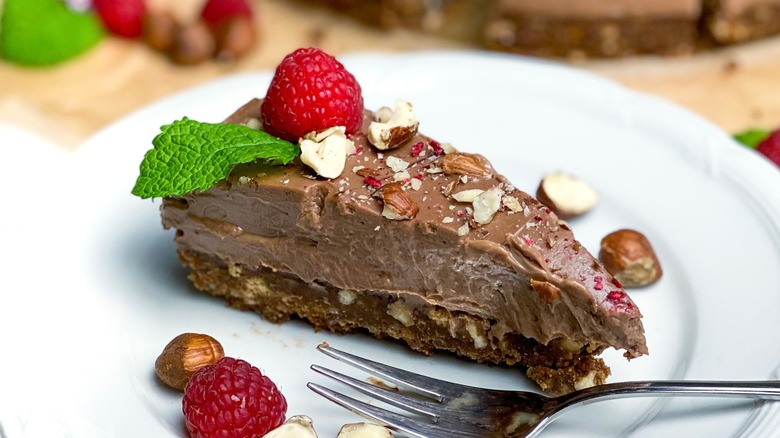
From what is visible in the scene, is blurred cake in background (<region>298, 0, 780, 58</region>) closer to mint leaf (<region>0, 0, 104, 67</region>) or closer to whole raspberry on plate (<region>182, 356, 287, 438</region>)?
mint leaf (<region>0, 0, 104, 67</region>)

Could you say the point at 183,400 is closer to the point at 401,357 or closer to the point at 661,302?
the point at 401,357

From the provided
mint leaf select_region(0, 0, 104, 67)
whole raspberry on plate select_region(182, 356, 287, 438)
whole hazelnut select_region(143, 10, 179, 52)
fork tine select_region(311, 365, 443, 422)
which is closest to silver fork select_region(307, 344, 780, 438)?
fork tine select_region(311, 365, 443, 422)

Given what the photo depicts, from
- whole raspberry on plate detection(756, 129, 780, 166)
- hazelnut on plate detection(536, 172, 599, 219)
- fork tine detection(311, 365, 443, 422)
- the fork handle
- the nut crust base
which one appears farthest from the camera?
whole raspberry on plate detection(756, 129, 780, 166)

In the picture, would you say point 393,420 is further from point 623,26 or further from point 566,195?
point 623,26

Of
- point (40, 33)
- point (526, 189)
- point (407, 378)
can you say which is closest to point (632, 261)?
point (526, 189)

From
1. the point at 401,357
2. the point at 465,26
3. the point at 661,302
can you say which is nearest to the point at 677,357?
the point at 661,302

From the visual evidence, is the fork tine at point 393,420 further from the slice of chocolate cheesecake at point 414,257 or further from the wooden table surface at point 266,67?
the wooden table surface at point 266,67

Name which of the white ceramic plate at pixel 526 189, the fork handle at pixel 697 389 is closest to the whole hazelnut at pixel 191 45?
the white ceramic plate at pixel 526 189

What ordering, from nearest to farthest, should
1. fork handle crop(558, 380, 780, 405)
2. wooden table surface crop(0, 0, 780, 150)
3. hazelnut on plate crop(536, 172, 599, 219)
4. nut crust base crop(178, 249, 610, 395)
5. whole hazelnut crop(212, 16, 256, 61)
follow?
fork handle crop(558, 380, 780, 405) → nut crust base crop(178, 249, 610, 395) → hazelnut on plate crop(536, 172, 599, 219) → wooden table surface crop(0, 0, 780, 150) → whole hazelnut crop(212, 16, 256, 61)
